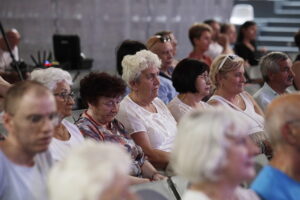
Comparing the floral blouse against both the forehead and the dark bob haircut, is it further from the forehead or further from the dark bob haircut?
the forehead

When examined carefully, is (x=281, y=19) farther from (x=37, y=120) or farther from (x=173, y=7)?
(x=37, y=120)

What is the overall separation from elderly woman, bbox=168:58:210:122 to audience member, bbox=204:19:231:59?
3.14 meters

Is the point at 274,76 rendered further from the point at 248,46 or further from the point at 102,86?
the point at 248,46

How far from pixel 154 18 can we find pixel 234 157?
23.1 feet

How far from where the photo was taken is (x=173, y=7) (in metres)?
8.64

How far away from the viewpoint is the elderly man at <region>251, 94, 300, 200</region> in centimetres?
211

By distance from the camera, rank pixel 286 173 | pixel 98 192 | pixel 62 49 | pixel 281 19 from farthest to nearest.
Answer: pixel 281 19, pixel 62 49, pixel 286 173, pixel 98 192

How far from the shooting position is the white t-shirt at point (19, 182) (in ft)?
6.70

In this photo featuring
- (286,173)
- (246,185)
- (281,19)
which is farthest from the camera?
(281,19)

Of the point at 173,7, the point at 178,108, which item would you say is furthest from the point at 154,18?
the point at 178,108

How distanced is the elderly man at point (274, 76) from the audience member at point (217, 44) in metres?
2.59

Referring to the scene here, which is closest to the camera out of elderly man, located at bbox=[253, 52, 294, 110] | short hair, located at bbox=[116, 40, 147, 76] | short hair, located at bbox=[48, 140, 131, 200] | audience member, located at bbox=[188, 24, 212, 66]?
short hair, located at bbox=[48, 140, 131, 200]

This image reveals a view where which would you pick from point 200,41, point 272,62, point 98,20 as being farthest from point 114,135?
point 98,20

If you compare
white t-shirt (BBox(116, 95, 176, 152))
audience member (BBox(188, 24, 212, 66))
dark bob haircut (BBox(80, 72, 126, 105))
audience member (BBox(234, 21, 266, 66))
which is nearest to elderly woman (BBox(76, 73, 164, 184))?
dark bob haircut (BBox(80, 72, 126, 105))
